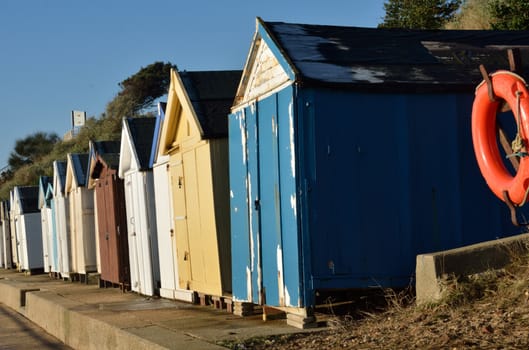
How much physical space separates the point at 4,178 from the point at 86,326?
6824 cm

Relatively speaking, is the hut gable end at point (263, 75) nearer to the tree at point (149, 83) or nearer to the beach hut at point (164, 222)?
the beach hut at point (164, 222)

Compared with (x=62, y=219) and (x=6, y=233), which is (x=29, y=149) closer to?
(x=6, y=233)

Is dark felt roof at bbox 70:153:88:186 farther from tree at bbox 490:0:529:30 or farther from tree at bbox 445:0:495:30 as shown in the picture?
tree at bbox 445:0:495:30

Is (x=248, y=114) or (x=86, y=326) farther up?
(x=248, y=114)

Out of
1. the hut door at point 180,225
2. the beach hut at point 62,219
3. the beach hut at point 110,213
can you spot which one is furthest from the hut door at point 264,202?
Result: the beach hut at point 62,219


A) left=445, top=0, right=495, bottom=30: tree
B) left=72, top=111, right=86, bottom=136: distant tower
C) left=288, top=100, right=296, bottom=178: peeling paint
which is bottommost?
left=288, top=100, right=296, bottom=178: peeling paint

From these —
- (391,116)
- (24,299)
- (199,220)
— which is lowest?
(24,299)

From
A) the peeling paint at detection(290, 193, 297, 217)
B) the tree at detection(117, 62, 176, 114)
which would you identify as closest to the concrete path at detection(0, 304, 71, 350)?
the peeling paint at detection(290, 193, 297, 217)

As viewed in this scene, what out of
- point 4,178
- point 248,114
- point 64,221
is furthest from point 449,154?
point 4,178

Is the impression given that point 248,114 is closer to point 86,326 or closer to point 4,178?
point 86,326

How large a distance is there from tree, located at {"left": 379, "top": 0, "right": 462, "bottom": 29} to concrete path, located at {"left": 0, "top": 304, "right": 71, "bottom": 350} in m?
16.8

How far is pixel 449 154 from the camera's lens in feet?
28.5

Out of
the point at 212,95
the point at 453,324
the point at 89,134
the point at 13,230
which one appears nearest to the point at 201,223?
the point at 212,95

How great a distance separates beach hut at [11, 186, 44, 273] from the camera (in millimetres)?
29172
